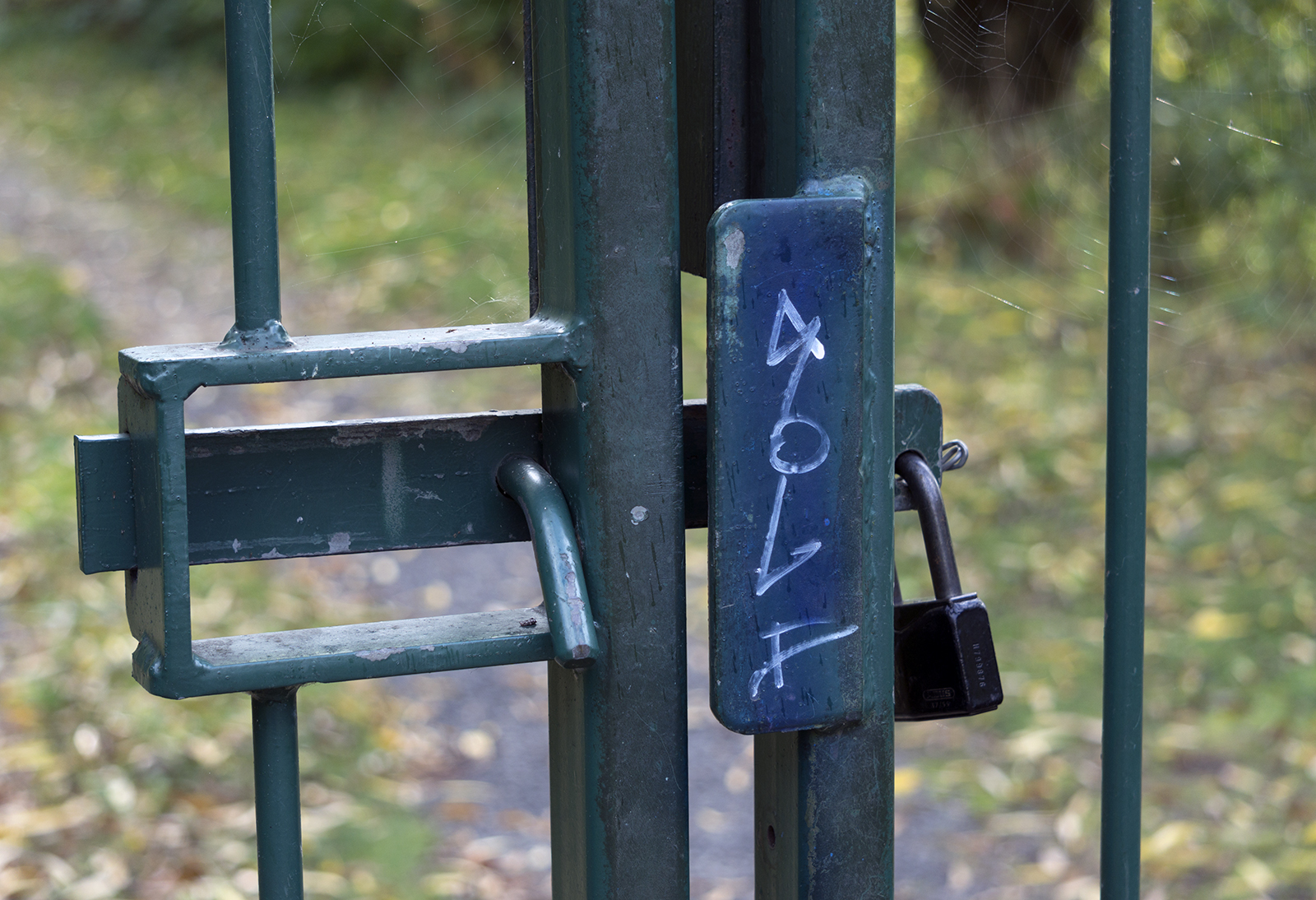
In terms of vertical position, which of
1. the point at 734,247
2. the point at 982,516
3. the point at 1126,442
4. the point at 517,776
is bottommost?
the point at 517,776

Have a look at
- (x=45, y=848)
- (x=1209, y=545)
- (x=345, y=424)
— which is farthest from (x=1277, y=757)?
(x=345, y=424)

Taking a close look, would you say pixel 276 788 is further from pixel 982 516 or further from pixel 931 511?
pixel 982 516

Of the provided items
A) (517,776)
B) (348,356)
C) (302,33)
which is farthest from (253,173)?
(302,33)

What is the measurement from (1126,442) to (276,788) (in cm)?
60

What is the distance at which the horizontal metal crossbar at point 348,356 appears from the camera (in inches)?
32.2

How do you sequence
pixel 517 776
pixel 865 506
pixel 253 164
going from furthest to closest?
1. pixel 517 776
2. pixel 865 506
3. pixel 253 164

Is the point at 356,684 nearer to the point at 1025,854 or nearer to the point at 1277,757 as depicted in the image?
the point at 1025,854

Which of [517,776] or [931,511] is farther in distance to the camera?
[517,776]

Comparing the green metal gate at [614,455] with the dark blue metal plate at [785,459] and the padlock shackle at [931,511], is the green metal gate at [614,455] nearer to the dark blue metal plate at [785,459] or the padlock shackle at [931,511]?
the dark blue metal plate at [785,459]

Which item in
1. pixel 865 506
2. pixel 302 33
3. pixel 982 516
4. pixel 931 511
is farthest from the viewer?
pixel 302 33

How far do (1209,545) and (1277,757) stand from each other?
1.10 meters

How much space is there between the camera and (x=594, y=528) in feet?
2.99

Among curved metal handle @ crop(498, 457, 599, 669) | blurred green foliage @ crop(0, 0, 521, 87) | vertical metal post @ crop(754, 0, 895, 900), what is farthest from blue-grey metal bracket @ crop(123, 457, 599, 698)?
blurred green foliage @ crop(0, 0, 521, 87)

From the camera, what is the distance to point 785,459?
2.93 feet
